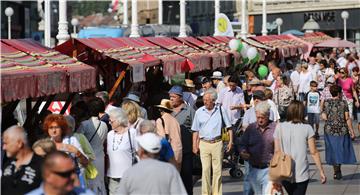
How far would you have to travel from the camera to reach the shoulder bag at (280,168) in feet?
36.6

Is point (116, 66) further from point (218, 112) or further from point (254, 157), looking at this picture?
point (254, 157)

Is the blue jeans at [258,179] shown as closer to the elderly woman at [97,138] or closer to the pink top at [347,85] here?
the elderly woman at [97,138]

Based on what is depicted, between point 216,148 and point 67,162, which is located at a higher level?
point 67,162

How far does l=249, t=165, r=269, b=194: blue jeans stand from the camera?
38.2ft

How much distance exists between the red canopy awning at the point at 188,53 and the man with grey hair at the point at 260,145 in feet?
26.8

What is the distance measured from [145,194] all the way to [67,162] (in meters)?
1.81

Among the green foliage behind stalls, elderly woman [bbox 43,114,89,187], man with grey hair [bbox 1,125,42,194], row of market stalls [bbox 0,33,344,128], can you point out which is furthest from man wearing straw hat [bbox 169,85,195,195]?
the green foliage behind stalls

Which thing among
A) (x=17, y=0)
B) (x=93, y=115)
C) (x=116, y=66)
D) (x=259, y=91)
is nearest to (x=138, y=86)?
(x=116, y=66)

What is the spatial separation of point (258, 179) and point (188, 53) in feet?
33.3

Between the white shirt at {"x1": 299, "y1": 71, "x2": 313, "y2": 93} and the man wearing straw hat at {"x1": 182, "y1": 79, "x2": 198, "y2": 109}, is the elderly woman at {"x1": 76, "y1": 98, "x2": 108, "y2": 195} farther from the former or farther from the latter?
the white shirt at {"x1": 299, "y1": 71, "x2": 313, "y2": 93}

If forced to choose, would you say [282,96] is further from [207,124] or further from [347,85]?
[207,124]

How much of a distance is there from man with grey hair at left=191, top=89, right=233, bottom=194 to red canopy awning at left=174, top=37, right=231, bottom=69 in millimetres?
9908

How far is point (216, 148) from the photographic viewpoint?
538 inches

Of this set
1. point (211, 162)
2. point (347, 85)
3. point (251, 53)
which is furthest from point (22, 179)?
point (251, 53)
